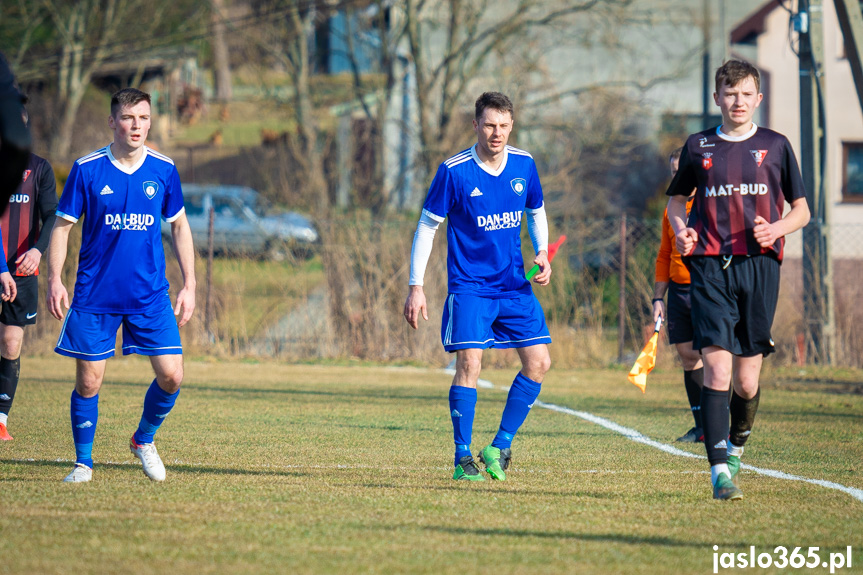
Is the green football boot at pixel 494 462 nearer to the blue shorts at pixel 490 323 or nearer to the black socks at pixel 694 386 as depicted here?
the blue shorts at pixel 490 323

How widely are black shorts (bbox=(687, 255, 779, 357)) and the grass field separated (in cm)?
84

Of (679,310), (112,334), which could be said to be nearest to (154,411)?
(112,334)

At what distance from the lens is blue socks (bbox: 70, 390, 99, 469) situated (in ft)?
18.2

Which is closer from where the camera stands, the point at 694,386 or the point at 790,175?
the point at 790,175

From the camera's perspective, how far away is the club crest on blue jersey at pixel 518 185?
19.6 ft

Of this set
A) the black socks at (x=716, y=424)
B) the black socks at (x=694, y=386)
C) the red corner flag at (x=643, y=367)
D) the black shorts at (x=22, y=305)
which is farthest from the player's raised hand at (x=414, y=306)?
the black shorts at (x=22, y=305)

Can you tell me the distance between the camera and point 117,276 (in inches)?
217

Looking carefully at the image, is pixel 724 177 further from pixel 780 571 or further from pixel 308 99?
pixel 308 99

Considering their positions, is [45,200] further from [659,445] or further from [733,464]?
[733,464]

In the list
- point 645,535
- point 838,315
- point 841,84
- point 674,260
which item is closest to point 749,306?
point 645,535

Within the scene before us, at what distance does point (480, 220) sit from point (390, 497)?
1.78 meters

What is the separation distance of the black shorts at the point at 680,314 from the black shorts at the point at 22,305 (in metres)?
5.01

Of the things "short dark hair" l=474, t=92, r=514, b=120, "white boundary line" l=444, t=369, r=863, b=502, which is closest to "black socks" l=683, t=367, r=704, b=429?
"white boundary line" l=444, t=369, r=863, b=502

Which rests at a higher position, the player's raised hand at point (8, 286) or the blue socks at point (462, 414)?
the player's raised hand at point (8, 286)
